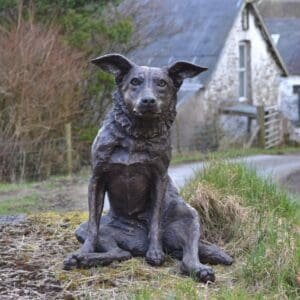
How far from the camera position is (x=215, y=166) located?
7.33 metres

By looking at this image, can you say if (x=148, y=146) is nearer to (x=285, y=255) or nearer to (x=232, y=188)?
(x=285, y=255)

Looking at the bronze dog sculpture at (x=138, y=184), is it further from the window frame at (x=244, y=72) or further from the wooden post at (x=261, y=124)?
the window frame at (x=244, y=72)

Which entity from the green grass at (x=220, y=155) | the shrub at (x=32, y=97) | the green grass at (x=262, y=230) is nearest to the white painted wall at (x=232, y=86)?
the green grass at (x=220, y=155)

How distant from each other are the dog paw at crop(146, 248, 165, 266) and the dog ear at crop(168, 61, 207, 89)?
117 cm

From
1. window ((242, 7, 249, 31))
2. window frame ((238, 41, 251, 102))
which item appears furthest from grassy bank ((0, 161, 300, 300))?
window frame ((238, 41, 251, 102))

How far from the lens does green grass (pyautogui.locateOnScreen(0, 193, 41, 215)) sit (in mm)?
10477

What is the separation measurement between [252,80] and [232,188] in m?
24.0

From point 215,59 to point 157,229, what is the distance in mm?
22828

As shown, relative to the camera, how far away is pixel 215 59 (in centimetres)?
2775

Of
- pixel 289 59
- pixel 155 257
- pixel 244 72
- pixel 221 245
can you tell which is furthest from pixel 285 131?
pixel 155 257

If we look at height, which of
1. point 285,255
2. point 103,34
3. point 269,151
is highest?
point 103,34

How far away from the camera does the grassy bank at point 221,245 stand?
4.60 metres

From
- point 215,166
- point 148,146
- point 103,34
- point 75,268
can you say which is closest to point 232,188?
point 215,166

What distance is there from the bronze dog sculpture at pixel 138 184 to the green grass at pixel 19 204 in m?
4.88
